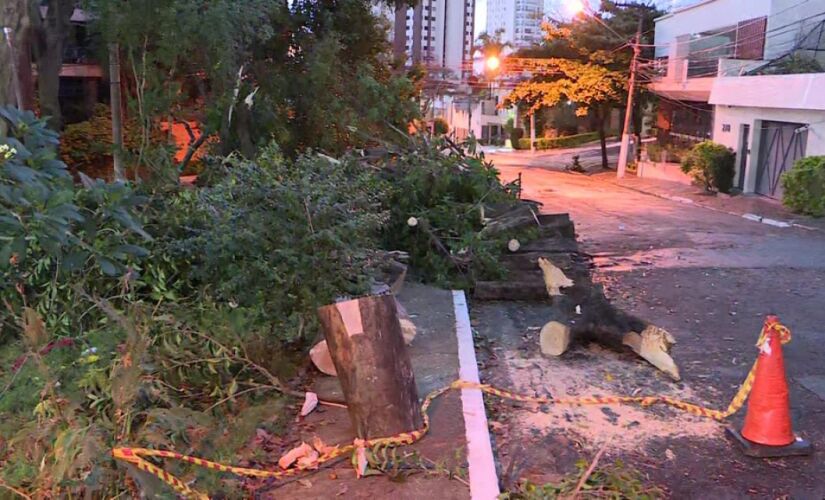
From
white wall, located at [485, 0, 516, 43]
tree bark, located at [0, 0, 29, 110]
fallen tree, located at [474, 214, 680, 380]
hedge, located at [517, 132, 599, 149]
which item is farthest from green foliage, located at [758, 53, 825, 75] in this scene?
white wall, located at [485, 0, 516, 43]

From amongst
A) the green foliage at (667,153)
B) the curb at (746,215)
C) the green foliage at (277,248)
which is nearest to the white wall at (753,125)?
the curb at (746,215)

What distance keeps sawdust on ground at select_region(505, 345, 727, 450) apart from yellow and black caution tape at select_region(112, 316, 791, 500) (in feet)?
0.25

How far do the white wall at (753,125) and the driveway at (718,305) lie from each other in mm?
3297

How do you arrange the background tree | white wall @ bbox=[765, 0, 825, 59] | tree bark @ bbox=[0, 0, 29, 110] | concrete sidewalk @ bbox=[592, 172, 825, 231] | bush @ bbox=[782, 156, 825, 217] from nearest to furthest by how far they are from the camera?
tree bark @ bbox=[0, 0, 29, 110], concrete sidewalk @ bbox=[592, 172, 825, 231], bush @ bbox=[782, 156, 825, 217], white wall @ bbox=[765, 0, 825, 59], the background tree

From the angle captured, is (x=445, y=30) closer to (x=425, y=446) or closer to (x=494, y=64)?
(x=494, y=64)

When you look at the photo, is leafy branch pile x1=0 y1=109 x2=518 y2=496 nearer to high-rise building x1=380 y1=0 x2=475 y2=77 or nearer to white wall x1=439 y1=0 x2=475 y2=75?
high-rise building x1=380 y1=0 x2=475 y2=77

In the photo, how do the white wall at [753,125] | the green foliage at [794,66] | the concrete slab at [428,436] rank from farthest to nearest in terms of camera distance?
1. the green foliage at [794,66]
2. the white wall at [753,125]
3. the concrete slab at [428,436]

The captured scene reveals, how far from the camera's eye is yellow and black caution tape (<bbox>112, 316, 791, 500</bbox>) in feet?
11.8

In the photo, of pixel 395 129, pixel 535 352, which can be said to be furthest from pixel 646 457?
pixel 395 129

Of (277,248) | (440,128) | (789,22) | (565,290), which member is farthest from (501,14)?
(277,248)

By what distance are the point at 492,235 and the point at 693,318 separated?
2597mm

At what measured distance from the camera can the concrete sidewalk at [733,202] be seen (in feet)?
55.2

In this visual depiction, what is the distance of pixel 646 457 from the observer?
461 cm

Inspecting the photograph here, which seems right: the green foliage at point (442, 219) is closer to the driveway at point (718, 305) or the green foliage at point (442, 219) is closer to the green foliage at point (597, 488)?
the driveway at point (718, 305)
